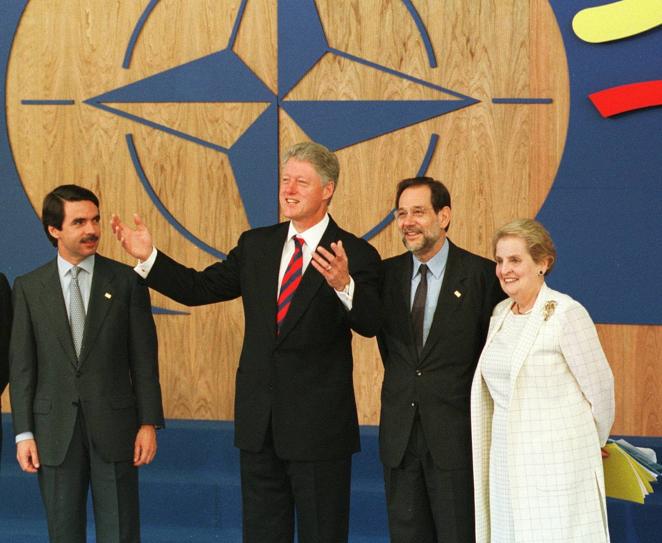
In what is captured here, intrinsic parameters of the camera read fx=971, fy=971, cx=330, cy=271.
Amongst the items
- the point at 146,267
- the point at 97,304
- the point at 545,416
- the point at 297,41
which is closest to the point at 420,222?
the point at 545,416

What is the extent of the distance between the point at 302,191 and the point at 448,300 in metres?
0.54

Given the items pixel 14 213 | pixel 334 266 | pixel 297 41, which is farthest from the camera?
pixel 14 213

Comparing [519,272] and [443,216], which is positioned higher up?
[443,216]

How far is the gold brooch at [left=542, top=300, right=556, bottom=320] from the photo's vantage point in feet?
8.86

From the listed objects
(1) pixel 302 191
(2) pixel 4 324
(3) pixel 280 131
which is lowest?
(2) pixel 4 324

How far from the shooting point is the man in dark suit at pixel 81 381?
3029 millimetres

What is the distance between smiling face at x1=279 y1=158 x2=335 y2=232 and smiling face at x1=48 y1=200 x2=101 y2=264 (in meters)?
0.66

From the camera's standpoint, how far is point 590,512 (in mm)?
2693

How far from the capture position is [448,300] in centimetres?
291

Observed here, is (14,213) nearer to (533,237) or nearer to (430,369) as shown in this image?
(430,369)

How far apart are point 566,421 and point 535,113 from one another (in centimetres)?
226

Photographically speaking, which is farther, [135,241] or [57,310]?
[57,310]

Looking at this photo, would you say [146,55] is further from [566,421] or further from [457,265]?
[566,421]

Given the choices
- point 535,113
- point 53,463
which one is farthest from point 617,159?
point 53,463
